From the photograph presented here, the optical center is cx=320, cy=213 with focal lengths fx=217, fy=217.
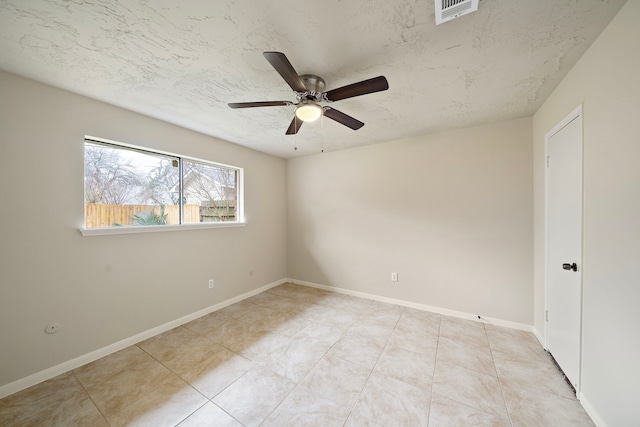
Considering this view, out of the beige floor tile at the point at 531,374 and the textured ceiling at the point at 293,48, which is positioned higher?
the textured ceiling at the point at 293,48

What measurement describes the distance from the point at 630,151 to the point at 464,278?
206 centimetres

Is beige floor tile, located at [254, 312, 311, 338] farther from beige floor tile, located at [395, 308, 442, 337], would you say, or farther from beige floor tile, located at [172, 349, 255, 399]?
beige floor tile, located at [395, 308, 442, 337]

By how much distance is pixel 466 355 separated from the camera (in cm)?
208

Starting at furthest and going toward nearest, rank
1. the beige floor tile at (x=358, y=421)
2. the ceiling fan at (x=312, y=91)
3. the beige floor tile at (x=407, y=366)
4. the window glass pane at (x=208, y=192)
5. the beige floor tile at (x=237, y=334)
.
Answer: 1. the window glass pane at (x=208, y=192)
2. the beige floor tile at (x=237, y=334)
3. the beige floor tile at (x=407, y=366)
4. the beige floor tile at (x=358, y=421)
5. the ceiling fan at (x=312, y=91)

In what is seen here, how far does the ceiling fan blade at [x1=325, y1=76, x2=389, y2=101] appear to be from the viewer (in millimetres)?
1359

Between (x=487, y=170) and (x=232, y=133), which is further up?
(x=232, y=133)

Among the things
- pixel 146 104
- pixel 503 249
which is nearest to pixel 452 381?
pixel 503 249

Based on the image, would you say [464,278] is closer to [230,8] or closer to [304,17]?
[304,17]

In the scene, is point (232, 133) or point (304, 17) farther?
point (232, 133)

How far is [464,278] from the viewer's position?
2.81 metres

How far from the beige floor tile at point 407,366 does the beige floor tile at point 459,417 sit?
0.18m

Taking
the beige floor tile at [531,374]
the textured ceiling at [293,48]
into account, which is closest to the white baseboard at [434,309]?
the beige floor tile at [531,374]

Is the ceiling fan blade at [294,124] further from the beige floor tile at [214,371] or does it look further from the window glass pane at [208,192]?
the beige floor tile at [214,371]

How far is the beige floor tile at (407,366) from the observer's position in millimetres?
1790
